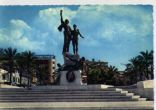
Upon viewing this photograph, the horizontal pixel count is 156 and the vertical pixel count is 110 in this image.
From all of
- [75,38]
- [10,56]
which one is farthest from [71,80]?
[10,56]

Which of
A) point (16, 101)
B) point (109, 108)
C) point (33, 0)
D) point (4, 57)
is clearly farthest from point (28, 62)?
point (33, 0)

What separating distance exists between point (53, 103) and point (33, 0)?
8.63 meters

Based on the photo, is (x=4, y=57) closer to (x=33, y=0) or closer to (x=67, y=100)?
(x=67, y=100)

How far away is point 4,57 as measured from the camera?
55.9 m

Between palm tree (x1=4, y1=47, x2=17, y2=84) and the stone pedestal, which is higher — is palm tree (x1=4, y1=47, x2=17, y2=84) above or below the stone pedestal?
above

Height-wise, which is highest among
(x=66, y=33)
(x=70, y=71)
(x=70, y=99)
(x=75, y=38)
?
(x=66, y=33)

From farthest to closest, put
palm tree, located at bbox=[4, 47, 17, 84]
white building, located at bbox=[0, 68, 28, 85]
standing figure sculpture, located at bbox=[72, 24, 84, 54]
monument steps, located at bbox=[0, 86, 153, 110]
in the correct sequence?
white building, located at bbox=[0, 68, 28, 85] → palm tree, located at bbox=[4, 47, 17, 84] → standing figure sculpture, located at bbox=[72, 24, 84, 54] → monument steps, located at bbox=[0, 86, 153, 110]

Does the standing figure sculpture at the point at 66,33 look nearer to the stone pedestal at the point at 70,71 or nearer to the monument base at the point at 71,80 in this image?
the stone pedestal at the point at 70,71

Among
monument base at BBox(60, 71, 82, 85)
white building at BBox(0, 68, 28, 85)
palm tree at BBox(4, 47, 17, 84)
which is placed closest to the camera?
monument base at BBox(60, 71, 82, 85)

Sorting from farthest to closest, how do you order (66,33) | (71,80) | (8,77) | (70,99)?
1. (8,77)
2. (66,33)
3. (71,80)
4. (70,99)

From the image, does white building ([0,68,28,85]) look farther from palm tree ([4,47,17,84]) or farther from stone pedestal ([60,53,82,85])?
stone pedestal ([60,53,82,85])

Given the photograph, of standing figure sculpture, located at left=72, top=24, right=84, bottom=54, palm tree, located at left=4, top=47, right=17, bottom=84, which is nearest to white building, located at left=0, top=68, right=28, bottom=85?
palm tree, located at left=4, top=47, right=17, bottom=84

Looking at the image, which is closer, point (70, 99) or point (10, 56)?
point (70, 99)

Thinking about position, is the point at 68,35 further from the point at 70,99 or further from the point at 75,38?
the point at 70,99
